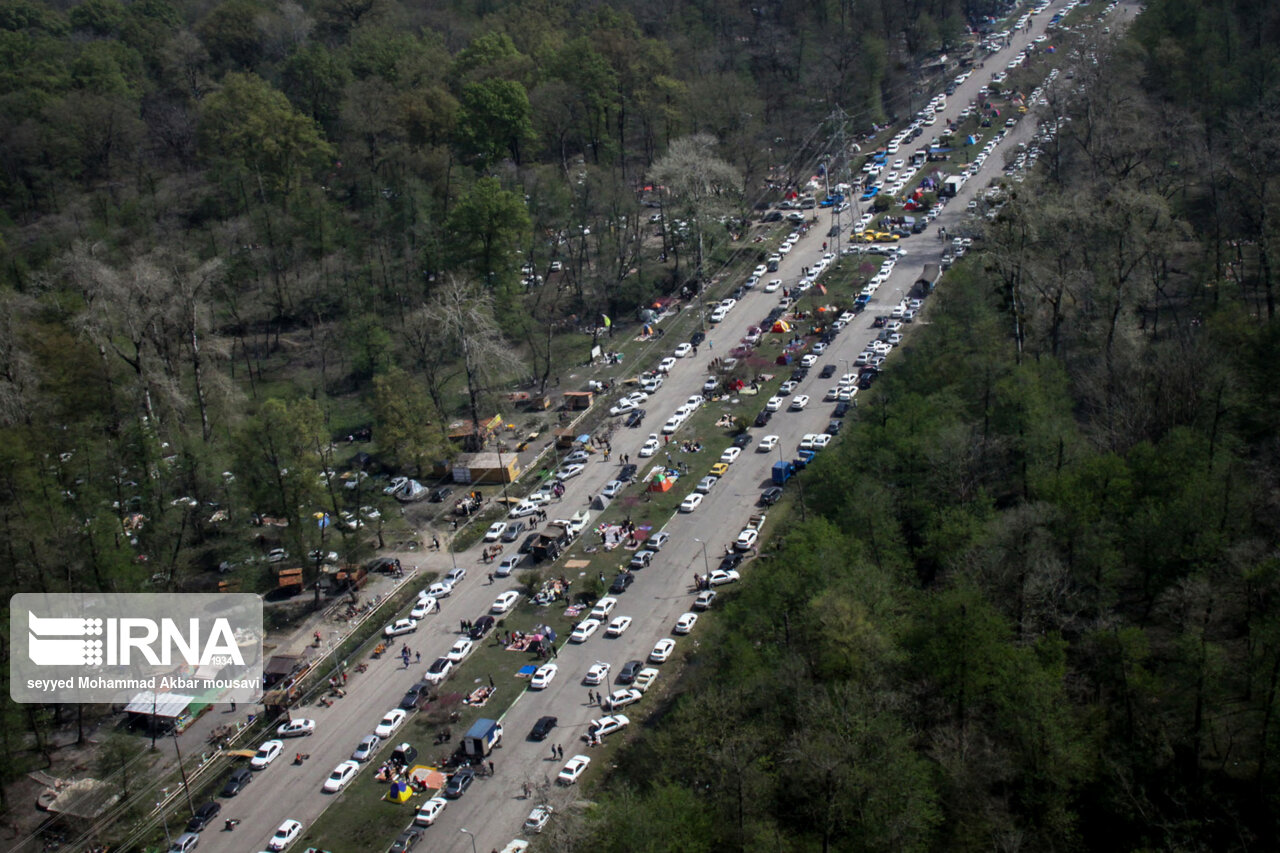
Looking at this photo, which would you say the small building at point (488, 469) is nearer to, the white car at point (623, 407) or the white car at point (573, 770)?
the white car at point (623, 407)

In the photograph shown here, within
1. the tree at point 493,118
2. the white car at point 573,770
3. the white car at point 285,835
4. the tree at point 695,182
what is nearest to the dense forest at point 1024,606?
the white car at point 573,770

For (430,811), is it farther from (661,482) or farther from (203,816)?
(661,482)

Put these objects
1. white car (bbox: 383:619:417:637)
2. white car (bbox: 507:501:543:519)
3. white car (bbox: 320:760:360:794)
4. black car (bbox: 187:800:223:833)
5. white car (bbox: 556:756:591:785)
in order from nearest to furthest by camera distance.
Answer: white car (bbox: 556:756:591:785) < black car (bbox: 187:800:223:833) < white car (bbox: 320:760:360:794) < white car (bbox: 383:619:417:637) < white car (bbox: 507:501:543:519)

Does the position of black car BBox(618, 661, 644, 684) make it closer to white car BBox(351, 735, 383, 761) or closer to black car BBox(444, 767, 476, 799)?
black car BBox(444, 767, 476, 799)

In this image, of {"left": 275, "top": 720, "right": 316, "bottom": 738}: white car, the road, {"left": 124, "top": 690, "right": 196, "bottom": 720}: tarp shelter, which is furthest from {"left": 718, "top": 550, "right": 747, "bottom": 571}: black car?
{"left": 124, "top": 690, "right": 196, "bottom": 720}: tarp shelter

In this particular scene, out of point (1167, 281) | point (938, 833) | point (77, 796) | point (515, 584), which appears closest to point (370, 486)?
point (515, 584)
